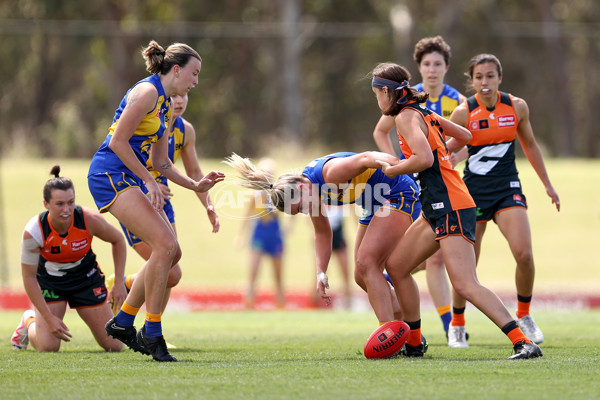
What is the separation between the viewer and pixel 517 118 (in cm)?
743

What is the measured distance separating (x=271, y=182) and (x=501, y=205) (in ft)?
7.08

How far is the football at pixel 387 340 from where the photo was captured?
240 inches

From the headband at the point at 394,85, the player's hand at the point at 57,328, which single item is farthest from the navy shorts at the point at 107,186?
the headband at the point at 394,85

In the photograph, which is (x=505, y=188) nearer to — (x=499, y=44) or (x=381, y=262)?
(x=381, y=262)

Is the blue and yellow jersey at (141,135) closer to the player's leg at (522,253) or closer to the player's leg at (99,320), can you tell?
the player's leg at (99,320)

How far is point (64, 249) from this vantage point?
7152mm

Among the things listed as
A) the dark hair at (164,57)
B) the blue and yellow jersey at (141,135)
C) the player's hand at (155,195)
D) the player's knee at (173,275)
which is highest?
the dark hair at (164,57)

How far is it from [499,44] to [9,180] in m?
19.8

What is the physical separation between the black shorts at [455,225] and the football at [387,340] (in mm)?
707

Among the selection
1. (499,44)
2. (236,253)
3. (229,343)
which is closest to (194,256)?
(236,253)

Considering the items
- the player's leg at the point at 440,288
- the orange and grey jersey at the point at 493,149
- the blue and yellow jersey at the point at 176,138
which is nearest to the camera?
the orange and grey jersey at the point at 493,149

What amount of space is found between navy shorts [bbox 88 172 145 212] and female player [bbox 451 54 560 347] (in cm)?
283

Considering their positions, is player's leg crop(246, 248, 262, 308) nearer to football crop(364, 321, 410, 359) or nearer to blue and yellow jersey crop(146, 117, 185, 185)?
blue and yellow jersey crop(146, 117, 185, 185)

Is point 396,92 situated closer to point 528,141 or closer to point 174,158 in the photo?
point 528,141
